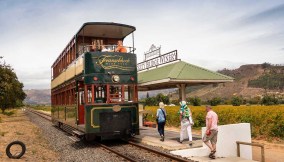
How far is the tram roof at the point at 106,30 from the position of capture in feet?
46.8

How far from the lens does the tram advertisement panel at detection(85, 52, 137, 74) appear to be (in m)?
13.0

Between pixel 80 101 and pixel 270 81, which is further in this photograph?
pixel 270 81

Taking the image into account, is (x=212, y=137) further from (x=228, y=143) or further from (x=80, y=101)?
(x=80, y=101)

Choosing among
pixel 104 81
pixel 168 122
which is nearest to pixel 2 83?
pixel 168 122

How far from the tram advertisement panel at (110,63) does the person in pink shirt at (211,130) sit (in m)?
4.61

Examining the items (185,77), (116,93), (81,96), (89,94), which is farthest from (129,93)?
(185,77)

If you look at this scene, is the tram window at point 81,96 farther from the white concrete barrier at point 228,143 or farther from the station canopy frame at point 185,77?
the white concrete barrier at point 228,143

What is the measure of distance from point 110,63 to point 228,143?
5920mm

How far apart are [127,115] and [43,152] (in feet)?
12.5

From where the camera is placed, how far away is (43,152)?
40.8 feet

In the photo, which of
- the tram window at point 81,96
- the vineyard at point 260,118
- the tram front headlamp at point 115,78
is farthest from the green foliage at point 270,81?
the tram window at point 81,96

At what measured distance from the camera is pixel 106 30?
50.2 feet

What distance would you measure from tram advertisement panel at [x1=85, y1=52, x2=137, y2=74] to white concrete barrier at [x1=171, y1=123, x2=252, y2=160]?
451cm

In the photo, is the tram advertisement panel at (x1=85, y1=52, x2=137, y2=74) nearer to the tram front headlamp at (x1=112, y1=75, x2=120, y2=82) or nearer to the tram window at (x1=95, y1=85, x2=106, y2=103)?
the tram front headlamp at (x1=112, y1=75, x2=120, y2=82)
